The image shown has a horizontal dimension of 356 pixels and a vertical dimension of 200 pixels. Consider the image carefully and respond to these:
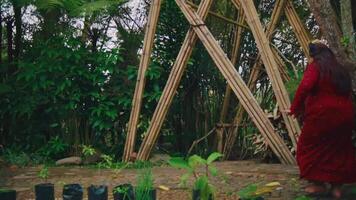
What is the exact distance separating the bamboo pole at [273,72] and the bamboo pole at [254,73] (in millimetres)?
397

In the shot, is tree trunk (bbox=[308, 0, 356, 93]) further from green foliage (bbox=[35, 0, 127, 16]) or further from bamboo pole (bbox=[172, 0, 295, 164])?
green foliage (bbox=[35, 0, 127, 16])

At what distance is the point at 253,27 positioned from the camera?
5832 millimetres

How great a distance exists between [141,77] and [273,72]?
166 centimetres

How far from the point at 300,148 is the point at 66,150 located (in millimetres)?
3694

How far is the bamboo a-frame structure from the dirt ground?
43 cm

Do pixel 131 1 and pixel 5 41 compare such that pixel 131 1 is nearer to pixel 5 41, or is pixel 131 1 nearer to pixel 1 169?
pixel 5 41

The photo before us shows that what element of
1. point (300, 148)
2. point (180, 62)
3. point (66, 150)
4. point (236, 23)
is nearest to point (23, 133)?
point (66, 150)

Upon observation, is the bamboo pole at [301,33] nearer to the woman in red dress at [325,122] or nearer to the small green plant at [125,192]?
the woman in red dress at [325,122]

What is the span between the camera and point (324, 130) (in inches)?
172

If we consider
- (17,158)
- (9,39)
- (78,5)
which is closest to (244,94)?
(78,5)

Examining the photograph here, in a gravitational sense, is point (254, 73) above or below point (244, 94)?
above

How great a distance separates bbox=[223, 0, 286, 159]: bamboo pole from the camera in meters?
6.21

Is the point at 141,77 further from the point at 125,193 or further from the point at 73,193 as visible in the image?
the point at 73,193

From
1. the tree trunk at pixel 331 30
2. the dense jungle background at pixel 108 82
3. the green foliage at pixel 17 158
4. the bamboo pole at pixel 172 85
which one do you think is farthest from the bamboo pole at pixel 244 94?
the green foliage at pixel 17 158
